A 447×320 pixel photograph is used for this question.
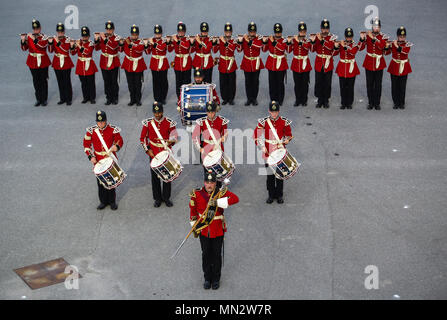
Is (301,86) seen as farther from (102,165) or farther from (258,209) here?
(102,165)

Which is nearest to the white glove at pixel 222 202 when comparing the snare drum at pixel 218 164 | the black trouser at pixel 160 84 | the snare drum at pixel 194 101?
the snare drum at pixel 218 164

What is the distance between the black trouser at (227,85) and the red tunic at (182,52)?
0.68m

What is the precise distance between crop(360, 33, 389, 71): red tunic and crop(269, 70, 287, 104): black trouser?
1.56 m

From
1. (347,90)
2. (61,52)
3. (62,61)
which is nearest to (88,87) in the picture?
(62,61)

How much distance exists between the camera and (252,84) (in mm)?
13055

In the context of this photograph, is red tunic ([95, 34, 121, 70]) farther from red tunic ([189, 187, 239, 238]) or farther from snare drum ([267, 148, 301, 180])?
red tunic ([189, 187, 239, 238])

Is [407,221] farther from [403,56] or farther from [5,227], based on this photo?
[5,227]

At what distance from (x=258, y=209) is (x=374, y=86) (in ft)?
14.6

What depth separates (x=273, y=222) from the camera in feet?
30.4

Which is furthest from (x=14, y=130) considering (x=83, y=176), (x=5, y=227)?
(x=5, y=227)

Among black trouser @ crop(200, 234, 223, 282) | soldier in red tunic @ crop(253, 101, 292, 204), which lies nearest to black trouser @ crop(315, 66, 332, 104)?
soldier in red tunic @ crop(253, 101, 292, 204)

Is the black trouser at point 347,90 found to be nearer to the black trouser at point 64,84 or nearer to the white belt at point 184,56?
the white belt at point 184,56

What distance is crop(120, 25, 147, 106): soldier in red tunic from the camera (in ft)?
42.1

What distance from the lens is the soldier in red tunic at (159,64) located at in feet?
42.2
